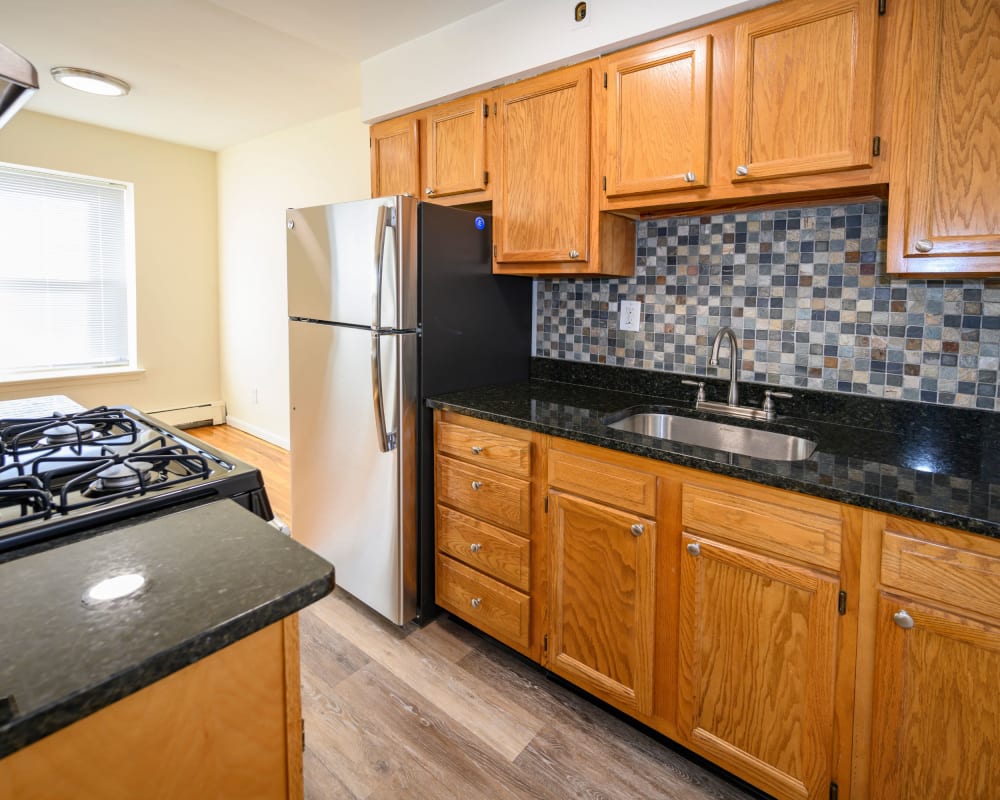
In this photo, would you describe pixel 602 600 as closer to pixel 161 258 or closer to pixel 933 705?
pixel 933 705

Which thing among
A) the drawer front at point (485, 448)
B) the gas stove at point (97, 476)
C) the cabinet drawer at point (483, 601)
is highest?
the gas stove at point (97, 476)

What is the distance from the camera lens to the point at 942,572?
1170mm

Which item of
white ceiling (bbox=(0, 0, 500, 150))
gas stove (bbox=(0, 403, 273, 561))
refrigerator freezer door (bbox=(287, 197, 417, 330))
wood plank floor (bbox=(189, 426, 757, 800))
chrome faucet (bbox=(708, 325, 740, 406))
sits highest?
white ceiling (bbox=(0, 0, 500, 150))

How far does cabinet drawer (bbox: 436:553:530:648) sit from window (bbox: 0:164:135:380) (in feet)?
12.3

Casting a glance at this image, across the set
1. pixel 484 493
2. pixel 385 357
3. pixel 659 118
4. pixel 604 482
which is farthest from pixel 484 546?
pixel 659 118

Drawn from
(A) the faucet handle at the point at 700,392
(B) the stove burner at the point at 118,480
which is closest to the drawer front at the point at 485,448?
(A) the faucet handle at the point at 700,392

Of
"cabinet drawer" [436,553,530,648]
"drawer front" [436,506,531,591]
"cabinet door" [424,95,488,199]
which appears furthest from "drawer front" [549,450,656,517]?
"cabinet door" [424,95,488,199]

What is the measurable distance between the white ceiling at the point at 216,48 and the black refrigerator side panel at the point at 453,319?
0.87m

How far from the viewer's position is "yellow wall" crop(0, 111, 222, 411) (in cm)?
425

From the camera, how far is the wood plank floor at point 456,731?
5.18 feet

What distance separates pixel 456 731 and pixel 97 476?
4.07 feet

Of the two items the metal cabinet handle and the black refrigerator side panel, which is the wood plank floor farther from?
the metal cabinet handle

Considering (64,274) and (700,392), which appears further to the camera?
(64,274)

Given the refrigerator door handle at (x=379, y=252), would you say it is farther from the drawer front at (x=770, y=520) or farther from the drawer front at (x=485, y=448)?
the drawer front at (x=770, y=520)
